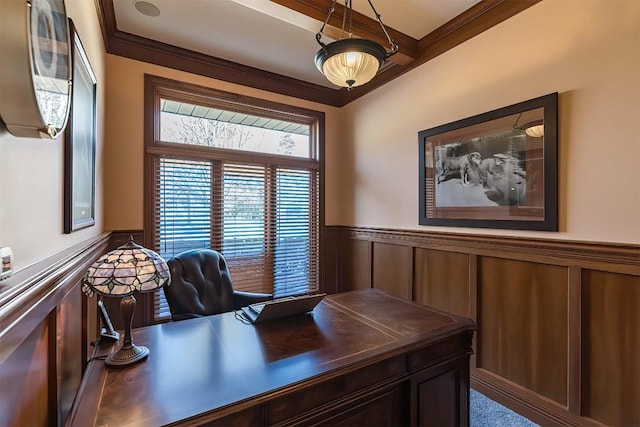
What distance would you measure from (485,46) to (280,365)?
106 inches

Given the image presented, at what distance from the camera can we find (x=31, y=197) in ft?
3.27

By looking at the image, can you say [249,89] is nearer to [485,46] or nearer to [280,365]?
[485,46]

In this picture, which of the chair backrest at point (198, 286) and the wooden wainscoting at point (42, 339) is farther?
the chair backrest at point (198, 286)

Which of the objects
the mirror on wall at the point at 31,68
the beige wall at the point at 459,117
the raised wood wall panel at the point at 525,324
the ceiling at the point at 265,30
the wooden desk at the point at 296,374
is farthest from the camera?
the ceiling at the point at 265,30

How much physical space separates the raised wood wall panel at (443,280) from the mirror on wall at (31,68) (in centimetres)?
268

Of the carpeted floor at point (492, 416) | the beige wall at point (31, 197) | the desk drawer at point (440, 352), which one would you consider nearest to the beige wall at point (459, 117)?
the beige wall at point (31, 197)

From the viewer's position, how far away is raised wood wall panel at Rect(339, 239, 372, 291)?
3.66m

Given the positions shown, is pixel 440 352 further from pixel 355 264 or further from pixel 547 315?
pixel 355 264

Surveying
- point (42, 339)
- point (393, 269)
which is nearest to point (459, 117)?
point (393, 269)

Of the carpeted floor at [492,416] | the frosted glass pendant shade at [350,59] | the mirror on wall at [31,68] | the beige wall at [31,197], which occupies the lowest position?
the carpeted floor at [492,416]

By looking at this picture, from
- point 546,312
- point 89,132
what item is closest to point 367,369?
point 546,312

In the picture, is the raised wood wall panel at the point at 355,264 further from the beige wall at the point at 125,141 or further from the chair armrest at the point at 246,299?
the beige wall at the point at 125,141

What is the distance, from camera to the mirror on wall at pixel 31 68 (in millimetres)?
719

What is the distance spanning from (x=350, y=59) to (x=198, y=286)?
2054mm
